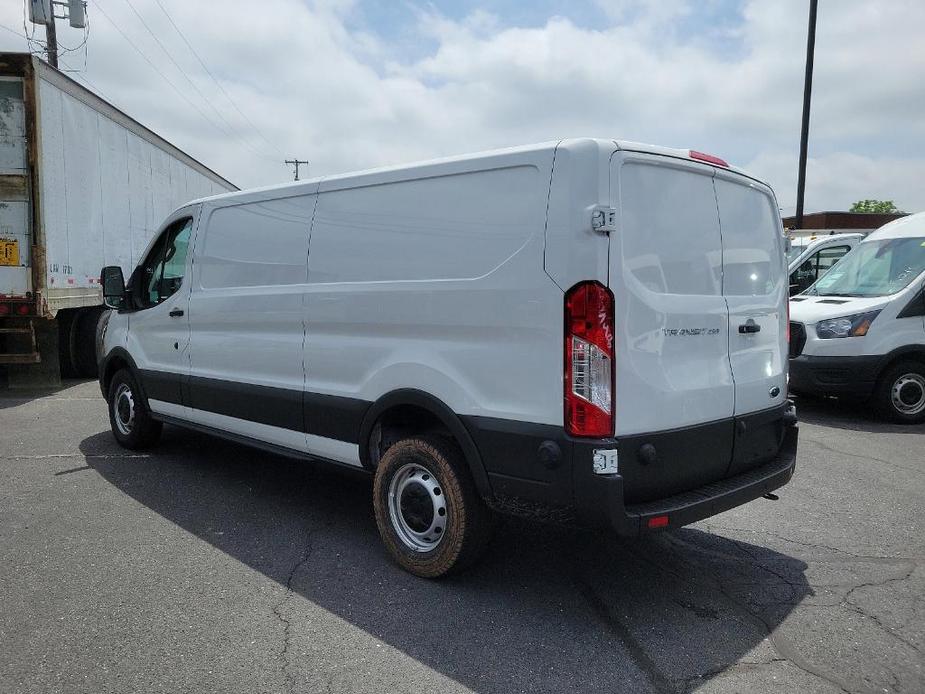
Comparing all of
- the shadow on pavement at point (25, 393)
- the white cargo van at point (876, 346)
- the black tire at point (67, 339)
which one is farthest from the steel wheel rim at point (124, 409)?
the white cargo van at point (876, 346)

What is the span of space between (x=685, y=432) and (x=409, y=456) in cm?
136

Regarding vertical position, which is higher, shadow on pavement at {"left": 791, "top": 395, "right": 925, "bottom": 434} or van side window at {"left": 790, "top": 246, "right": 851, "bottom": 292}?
van side window at {"left": 790, "top": 246, "right": 851, "bottom": 292}

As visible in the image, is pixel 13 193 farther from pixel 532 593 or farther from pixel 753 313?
pixel 753 313

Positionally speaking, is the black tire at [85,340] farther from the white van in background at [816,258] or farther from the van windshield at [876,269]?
the white van in background at [816,258]

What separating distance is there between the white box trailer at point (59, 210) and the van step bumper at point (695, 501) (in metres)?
8.38

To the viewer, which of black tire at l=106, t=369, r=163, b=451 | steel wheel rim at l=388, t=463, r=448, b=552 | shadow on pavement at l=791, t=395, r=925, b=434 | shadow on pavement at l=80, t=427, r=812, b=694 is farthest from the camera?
shadow on pavement at l=791, t=395, r=925, b=434

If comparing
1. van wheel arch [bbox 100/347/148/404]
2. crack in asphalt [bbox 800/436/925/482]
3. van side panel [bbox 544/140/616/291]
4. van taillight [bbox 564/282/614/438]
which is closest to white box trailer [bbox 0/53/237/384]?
van wheel arch [bbox 100/347/148/404]

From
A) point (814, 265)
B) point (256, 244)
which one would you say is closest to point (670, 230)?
point (256, 244)

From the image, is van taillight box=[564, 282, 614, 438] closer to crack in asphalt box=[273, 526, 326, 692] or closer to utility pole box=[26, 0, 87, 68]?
crack in asphalt box=[273, 526, 326, 692]

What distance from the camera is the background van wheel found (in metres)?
3.57

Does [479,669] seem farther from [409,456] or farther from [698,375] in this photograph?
[698,375]

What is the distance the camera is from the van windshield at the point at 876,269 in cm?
→ 822

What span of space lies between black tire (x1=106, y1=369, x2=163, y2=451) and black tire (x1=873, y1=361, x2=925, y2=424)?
735 centimetres

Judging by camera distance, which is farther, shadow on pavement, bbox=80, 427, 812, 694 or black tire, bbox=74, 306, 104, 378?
black tire, bbox=74, 306, 104, 378
